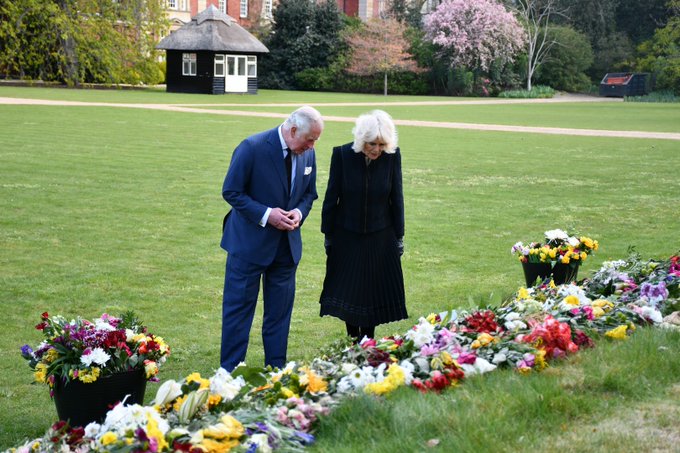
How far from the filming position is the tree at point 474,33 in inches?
2397

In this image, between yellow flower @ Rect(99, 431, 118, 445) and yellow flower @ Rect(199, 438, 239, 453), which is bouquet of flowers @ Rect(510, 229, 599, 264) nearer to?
yellow flower @ Rect(199, 438, 239, 453)

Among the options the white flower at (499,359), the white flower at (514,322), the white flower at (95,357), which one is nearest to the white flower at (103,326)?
the white flower at (95,357)

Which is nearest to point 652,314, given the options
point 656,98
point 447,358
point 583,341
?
point 583,341

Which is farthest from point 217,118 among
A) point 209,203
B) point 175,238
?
point 175,238

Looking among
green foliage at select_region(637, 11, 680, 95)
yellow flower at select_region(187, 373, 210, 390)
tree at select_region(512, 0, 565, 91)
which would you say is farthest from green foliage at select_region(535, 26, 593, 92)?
yellow flower at select_region(187, 373, 210, 390)

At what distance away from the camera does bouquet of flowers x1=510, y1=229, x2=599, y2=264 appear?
7500 millimetres

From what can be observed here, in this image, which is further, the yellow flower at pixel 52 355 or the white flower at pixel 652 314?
the white flower at pixel 652 314

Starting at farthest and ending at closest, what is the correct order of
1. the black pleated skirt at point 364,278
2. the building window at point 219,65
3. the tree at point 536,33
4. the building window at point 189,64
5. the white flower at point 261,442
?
the tree at point 536,33, the building window at point 189,64, the building window at point 219,65, the black pleated skirt at point 364,278, the white flower at point 261,442

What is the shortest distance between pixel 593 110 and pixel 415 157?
88.3 feet

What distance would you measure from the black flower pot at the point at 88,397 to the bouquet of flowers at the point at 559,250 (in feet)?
12.7

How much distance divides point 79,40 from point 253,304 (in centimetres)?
4539

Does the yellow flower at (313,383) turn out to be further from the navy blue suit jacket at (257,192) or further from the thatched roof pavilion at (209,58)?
the thatched roof pavilion at (209,58)

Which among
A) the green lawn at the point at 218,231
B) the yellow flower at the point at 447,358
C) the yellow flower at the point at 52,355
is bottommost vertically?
the green lawn at the point at 218,231

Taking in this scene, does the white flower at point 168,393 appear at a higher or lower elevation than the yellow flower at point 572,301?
lower
